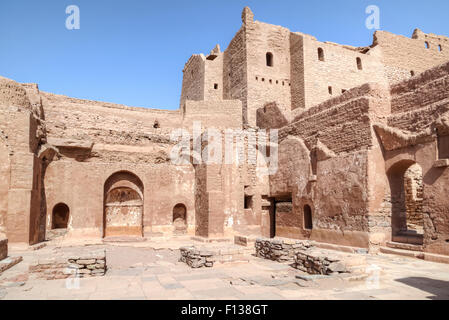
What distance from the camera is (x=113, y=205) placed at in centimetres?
1720

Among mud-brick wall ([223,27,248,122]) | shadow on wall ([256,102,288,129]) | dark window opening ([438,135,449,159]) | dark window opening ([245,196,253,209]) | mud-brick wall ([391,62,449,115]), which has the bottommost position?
dark window opening ([245,196,253,209])

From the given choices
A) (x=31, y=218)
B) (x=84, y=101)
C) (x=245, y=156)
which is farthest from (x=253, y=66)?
(x=31, y=218)

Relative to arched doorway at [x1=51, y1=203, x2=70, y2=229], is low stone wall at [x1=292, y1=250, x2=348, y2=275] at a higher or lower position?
lower

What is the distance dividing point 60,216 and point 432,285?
14.5 m

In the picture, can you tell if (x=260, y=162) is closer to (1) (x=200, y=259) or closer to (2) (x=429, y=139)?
(2) (x=429, y=139)

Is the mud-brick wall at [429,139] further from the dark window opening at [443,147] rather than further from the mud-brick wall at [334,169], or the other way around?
the mud-brick wall at [334,169]

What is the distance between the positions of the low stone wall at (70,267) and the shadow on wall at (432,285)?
6.06m

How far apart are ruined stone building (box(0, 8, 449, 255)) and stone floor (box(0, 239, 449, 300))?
299 centimetres

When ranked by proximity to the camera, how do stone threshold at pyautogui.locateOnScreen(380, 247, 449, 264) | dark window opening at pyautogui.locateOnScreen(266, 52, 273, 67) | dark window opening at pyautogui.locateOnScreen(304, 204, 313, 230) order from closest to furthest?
stone threshold at pyautogui.locateOnScreen(380, 247, 449, 264), dark window opening at pyautogui.locateOnScreen(304, 204, 313, 230), dark window opening at pyautogui.locateOnScreen(266, 52, 273, 67)

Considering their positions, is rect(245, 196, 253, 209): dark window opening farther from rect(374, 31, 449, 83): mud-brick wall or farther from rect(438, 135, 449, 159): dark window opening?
rect(374, 31, 449, 83): mud-brick wall

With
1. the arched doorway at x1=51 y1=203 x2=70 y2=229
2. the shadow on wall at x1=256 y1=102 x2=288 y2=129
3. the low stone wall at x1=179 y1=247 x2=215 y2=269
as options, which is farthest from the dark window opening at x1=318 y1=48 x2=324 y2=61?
the low stone wall at x1=179 y1=247 x2=215 y2=269

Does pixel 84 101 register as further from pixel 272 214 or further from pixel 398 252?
pixel 398 252

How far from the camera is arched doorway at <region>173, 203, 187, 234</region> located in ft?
58.0

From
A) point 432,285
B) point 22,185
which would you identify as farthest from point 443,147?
point 22,185
